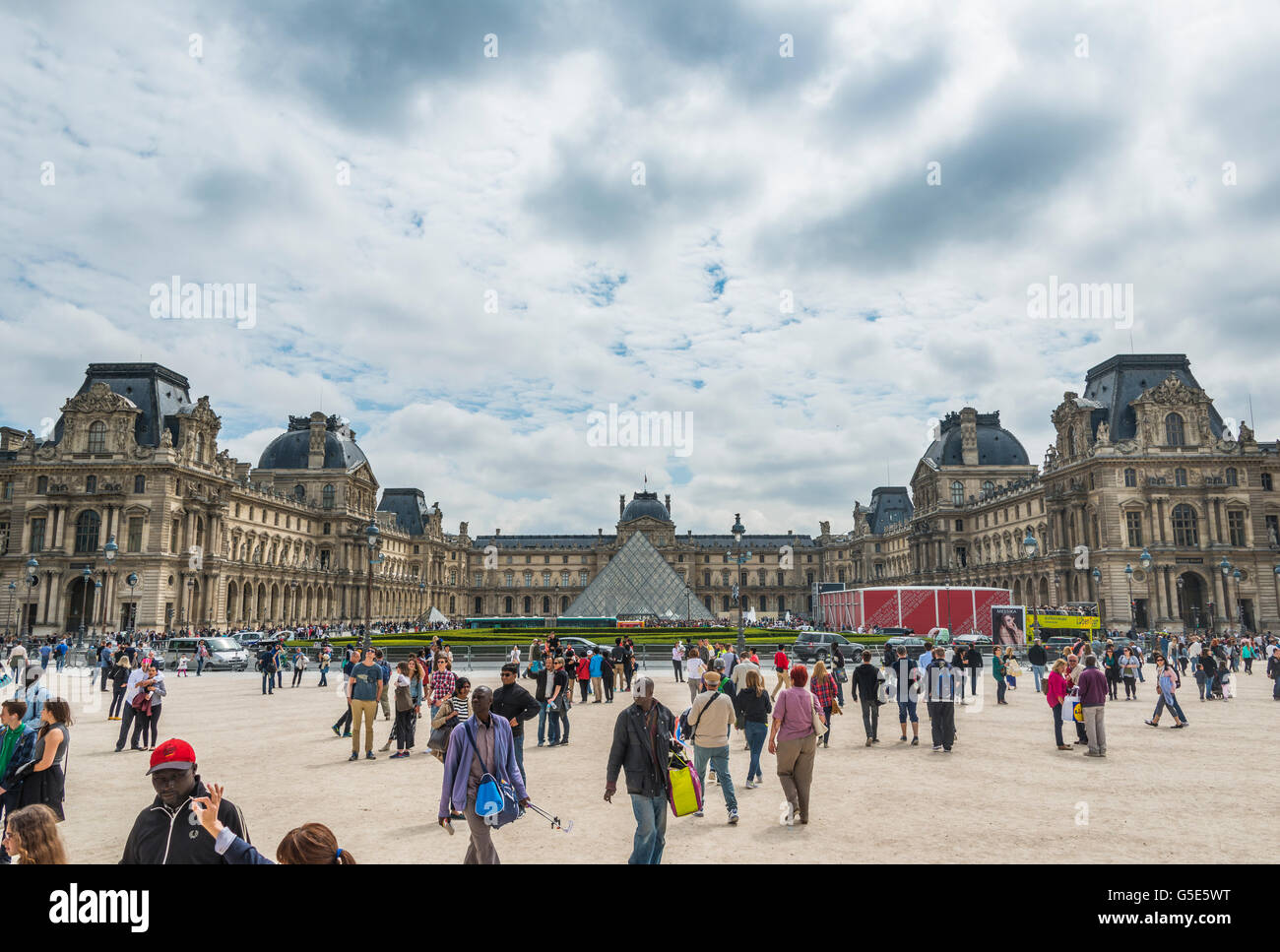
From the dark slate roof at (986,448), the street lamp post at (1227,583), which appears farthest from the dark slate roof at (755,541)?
the street lamp post at (1227,583)

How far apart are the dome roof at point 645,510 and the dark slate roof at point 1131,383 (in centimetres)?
6533

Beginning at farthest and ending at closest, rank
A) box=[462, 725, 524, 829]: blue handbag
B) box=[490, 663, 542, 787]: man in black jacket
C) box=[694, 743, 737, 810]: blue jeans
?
box=[490, 663, 542, 787]: man in black jacket
box=[694, 743, 737, 810]: blue jeans
box=[462, 725, 524, 829]: blue handbag

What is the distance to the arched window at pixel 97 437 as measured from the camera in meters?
51.2

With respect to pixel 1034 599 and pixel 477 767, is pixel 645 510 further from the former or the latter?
pixel 477 767

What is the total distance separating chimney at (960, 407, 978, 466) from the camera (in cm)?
7788

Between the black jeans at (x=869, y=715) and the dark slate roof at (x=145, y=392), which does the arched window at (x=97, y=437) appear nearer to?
the dark slate roof at (x=145, y=392)

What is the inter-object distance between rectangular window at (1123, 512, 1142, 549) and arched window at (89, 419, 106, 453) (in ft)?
211

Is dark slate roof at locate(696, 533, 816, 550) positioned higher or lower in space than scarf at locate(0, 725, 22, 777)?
higher

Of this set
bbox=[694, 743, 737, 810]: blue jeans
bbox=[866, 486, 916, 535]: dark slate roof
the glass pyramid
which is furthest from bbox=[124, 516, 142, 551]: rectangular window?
bbox=[866, 486, 916, 535]: dark slate roof

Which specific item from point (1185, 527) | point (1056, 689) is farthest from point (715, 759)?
point (1185, 527)

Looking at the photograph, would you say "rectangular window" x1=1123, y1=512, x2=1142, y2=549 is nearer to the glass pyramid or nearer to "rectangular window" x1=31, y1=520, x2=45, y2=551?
the glass pyramid

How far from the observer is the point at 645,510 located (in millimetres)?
114812
